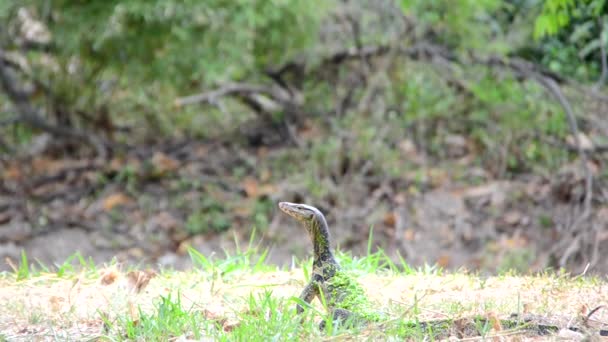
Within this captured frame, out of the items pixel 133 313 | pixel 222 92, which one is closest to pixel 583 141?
pixel 222 92

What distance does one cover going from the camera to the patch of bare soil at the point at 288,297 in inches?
120

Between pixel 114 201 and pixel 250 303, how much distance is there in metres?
6.88

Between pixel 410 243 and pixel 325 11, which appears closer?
pixel 410 243

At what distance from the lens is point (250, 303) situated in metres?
3.30

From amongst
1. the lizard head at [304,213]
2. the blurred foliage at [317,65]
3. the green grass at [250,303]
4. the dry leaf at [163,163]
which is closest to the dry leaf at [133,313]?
the green grass at [250,303]

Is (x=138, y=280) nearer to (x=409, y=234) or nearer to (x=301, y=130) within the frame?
(x=409, y=234)

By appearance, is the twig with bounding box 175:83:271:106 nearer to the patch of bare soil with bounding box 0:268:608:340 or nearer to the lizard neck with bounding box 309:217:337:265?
the patch of bare soil with bounding box 0:268:608:340

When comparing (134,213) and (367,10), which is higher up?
(367,10)

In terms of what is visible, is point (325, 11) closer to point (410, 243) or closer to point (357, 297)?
point (410, 243)

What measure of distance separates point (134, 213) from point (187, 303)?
6270 millimetres

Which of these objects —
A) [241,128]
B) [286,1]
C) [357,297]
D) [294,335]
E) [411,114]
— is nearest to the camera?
[294,335]

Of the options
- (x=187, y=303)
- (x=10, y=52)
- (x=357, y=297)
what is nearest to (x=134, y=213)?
(x=10, y=52)

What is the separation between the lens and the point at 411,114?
33.0 ft

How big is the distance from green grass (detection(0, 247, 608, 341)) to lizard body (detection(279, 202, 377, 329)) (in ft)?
0.24
